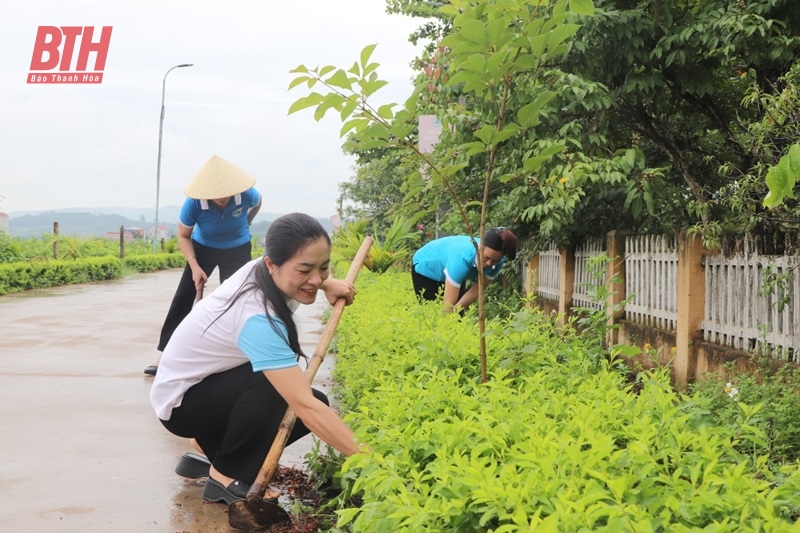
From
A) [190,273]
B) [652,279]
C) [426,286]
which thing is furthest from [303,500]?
[426,286]

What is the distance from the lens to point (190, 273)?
281 inches

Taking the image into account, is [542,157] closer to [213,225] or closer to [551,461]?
[551,461]

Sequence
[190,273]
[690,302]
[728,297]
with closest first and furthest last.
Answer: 1. [728,297]
2. [690,302]
3. [190,273]

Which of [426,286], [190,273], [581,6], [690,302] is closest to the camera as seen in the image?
[581,6]

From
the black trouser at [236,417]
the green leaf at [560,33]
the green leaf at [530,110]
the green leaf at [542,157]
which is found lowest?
the black trouser at [236,417]

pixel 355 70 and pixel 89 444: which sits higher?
pixel 355 70

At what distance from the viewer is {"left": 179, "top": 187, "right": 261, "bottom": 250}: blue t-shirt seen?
683 centimetres

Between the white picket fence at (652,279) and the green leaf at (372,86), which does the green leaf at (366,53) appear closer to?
the green leaf at (372,86)

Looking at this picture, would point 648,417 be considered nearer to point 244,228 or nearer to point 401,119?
point 401,119

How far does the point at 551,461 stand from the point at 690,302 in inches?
196

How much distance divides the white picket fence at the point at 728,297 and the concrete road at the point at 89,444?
2.39m

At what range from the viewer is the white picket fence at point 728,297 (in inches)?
224

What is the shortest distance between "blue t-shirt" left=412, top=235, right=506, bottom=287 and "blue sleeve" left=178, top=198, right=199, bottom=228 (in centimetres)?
216

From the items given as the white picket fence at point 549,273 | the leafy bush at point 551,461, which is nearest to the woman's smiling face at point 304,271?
the leafy bush at point 551,461
